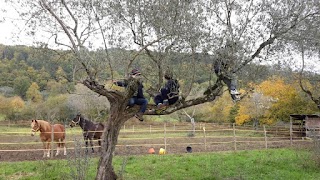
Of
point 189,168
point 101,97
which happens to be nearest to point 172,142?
point 189,168

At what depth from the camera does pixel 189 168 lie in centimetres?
1144

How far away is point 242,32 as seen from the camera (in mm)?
7492

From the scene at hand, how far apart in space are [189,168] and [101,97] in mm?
18122

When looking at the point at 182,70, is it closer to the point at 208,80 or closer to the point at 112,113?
the point at 208,80

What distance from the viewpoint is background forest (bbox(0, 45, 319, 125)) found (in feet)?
25.2

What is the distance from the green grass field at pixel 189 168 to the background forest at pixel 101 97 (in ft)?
6.72

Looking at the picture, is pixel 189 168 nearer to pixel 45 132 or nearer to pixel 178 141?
pixel 45 132

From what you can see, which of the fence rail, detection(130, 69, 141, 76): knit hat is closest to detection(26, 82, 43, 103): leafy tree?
the fence rail

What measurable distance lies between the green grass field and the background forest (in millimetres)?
2048

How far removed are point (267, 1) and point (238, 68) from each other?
1784mm

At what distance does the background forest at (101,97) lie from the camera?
7676 mm

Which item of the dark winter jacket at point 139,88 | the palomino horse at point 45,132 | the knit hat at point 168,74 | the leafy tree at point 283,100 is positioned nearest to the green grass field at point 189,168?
the dark winter jacket at point 139,88

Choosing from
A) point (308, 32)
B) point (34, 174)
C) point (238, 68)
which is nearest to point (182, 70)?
point (238, 68)

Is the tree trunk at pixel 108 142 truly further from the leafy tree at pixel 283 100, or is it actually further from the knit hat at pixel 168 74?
the leafy tree at pixel 283 100
